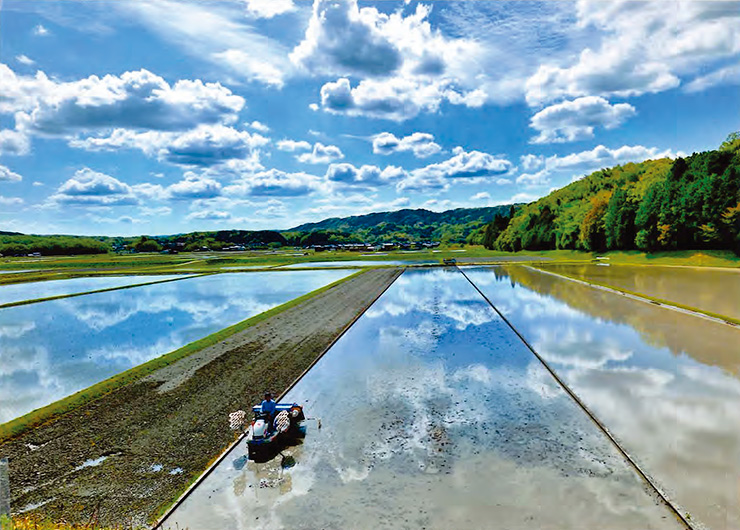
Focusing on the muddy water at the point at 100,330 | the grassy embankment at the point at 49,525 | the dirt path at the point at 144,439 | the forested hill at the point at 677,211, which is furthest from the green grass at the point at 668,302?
the grassy embankment at the point at 49,525

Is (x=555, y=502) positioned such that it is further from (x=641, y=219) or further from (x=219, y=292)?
(x=641, y=219)

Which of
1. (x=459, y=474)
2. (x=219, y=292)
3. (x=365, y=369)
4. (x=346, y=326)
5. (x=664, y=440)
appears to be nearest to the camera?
(x=459, y=474)

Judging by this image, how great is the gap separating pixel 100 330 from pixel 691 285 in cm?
5315

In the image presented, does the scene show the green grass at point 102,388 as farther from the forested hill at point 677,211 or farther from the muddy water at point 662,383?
the forested hill at point 677,211

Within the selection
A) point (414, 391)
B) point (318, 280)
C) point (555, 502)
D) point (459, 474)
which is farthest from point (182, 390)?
point (318, 280)

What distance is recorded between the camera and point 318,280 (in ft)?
211

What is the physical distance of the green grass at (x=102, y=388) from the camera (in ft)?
52.9

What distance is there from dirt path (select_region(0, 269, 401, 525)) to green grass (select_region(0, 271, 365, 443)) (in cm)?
52

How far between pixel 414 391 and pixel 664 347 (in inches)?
566

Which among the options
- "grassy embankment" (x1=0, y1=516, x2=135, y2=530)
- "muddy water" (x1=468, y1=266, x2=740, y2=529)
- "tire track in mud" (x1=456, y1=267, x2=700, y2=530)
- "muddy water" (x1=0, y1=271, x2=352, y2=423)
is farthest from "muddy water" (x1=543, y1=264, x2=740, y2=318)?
"grassy embankment" (x1=0, y1=516, x2=135, y2=530)

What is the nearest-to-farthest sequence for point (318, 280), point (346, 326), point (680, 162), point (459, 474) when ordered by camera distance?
1. point (459, 474)
2. point (346, 326)
3. point (318, 280)
4. point (680, 162)

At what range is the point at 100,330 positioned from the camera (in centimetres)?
3266

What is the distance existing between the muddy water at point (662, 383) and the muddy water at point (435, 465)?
104cm

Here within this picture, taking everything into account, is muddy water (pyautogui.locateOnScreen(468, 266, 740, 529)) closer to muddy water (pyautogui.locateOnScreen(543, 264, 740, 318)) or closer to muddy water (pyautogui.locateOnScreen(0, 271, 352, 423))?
muddy water (pyautogui.locateOnScreen(543, 264, 740, 318))
